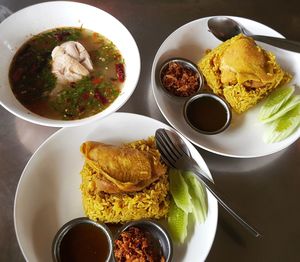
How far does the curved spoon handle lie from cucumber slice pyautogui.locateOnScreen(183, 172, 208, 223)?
3.26 feet

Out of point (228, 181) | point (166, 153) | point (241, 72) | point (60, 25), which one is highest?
point (60, 25)

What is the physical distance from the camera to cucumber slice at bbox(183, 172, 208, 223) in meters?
1.73

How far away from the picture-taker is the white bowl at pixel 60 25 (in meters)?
1.92

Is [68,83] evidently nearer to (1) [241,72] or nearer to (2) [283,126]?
(1) [241,72]

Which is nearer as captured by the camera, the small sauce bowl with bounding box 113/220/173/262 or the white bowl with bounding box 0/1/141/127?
the small sauce bowl with bounding box 113/220/173/262

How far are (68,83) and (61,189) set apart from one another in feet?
1.94

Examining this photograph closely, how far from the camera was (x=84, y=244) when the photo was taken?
1607 mm

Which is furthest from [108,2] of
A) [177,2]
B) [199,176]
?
[199,176]

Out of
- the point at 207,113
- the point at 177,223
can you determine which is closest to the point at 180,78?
the point at 207,113

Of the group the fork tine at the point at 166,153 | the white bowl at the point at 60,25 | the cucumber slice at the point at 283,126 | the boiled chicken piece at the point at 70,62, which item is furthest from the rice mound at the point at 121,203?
the cucumber slice at the point at 283,126

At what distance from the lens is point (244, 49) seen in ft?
6.84

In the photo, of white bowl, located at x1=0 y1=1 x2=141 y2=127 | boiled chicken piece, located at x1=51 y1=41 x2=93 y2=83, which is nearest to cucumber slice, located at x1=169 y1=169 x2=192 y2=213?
white bowl, located at x1=0 y1=1 x2=141 y2=127

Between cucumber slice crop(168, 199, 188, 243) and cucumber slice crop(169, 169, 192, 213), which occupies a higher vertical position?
cucumber slice crop(169, 169, 192, 213)

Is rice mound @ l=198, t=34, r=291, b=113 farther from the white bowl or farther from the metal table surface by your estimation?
the white bowl
